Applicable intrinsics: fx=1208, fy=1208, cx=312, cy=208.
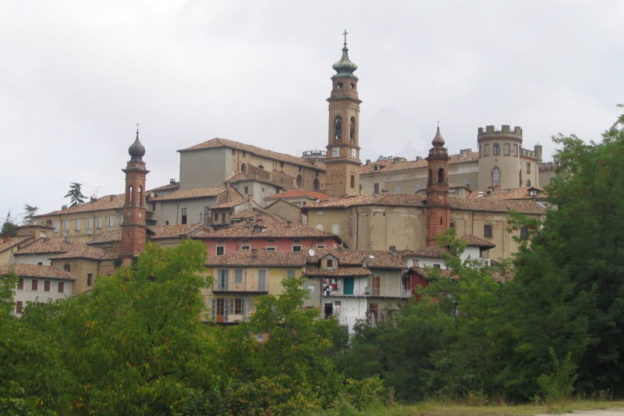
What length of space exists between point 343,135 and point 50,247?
2623 cm

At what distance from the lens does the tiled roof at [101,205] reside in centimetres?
10706

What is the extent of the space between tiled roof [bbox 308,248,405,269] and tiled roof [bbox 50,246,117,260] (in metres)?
19.8

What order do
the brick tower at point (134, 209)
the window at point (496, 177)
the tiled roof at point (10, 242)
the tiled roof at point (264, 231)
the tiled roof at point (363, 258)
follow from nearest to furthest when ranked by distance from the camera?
the tiled roof at point (363, 258), the tiled roof at point (264, 231), the brick tower at point (134, 209), the tiled roof at point (10, 242), the window at point (496, 177)

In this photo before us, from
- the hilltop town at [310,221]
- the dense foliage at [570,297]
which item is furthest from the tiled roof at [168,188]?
the dense foliage at [570,297]

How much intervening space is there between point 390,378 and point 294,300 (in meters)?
15.6

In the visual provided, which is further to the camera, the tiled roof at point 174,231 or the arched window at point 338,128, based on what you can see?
the arched window at point 338,128

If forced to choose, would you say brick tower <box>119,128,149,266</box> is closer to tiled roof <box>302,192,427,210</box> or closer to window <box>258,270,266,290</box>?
tiled roof <box>302,192,427,210</box>

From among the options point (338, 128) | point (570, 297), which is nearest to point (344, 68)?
point (338, 128)

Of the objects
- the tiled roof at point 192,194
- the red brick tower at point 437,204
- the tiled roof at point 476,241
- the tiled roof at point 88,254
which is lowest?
the tiled roof at point 88,254

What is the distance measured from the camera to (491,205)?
87.8m

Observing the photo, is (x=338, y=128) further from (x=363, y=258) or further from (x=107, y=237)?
(x=363, y=258)

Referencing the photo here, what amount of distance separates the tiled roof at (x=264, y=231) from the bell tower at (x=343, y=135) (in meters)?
15.6

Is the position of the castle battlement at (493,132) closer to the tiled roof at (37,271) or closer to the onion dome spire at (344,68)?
the onion dome spire at (344,68)

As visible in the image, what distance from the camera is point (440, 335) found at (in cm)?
5988
